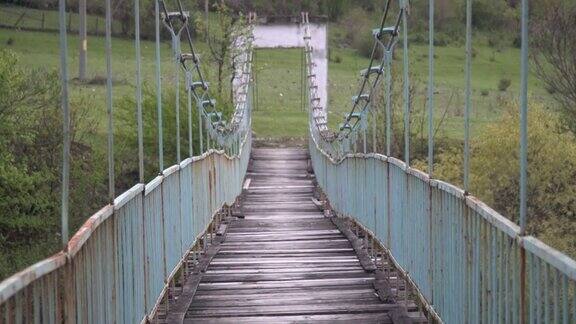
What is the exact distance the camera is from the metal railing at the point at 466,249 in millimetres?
3781

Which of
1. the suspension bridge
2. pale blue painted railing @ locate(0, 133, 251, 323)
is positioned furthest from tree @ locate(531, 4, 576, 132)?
pale blue painted railing @ locate(0, 133, 251, 323)

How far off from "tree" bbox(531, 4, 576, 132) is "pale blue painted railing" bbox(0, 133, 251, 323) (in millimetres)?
17463

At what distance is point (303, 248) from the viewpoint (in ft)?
39.9

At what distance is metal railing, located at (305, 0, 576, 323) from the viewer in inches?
149

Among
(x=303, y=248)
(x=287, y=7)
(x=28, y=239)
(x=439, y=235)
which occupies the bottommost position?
(x=28, y=239)

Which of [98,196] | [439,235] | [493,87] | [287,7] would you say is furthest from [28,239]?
[287,7]

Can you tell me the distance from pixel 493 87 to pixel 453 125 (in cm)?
1868

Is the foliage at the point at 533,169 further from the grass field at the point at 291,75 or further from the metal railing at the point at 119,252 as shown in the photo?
the metal railing at the point at 119,252

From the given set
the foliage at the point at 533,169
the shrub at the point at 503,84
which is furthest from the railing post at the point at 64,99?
the shrub at the point at 503,84

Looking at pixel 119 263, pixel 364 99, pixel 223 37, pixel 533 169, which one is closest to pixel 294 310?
pixel 119 263

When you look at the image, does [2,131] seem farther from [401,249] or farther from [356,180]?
[401,249]

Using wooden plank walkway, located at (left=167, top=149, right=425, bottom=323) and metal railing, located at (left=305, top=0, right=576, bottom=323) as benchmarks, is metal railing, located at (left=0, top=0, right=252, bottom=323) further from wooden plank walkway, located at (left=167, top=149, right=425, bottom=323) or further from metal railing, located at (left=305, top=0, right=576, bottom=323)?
metal railing, located at (left=305, top=0, right=576, bottom=323)

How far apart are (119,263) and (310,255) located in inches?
240

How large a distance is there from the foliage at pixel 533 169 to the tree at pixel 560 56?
839 mm
